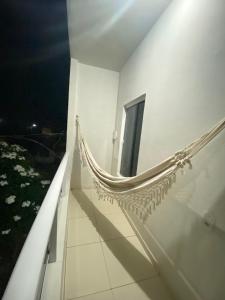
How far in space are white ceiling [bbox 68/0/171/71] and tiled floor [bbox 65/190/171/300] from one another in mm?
2197

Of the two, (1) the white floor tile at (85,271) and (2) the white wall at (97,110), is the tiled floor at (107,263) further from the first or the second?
(2) the white wall at (97,110)

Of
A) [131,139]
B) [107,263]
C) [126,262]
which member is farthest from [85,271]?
[131,139]

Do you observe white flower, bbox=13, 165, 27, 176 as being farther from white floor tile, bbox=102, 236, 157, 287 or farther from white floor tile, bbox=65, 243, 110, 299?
white floor tile, bbox=102, 236, 157, 287

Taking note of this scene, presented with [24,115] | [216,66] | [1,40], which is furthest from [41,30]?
[216,66]

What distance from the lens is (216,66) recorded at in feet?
2.62

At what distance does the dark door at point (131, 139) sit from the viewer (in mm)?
1941

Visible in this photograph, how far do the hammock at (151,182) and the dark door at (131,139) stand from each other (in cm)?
68

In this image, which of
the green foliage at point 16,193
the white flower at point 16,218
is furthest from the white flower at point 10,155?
the white flower at point 16,218

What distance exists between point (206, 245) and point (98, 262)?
0.86 m

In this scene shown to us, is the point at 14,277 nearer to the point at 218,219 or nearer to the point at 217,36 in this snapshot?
the point at 218,219

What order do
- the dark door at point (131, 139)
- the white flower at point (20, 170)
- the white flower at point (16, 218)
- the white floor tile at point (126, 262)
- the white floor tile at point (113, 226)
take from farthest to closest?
1. the dark door at point (131, 139)
2. the white floor tile at point (113, 226)
3. the white flower at point (20, 170)
4. the white flower at point (16, 218)
5. the white floor tile at point (126, 262)

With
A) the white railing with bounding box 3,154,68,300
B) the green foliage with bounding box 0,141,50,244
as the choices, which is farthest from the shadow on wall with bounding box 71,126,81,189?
the white railing with bounding box 3,154,68,300

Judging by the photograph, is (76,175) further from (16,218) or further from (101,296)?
(101,296)

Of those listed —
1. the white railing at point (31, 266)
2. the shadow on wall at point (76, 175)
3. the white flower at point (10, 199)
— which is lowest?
the shadow on wall at point (76, 175)
